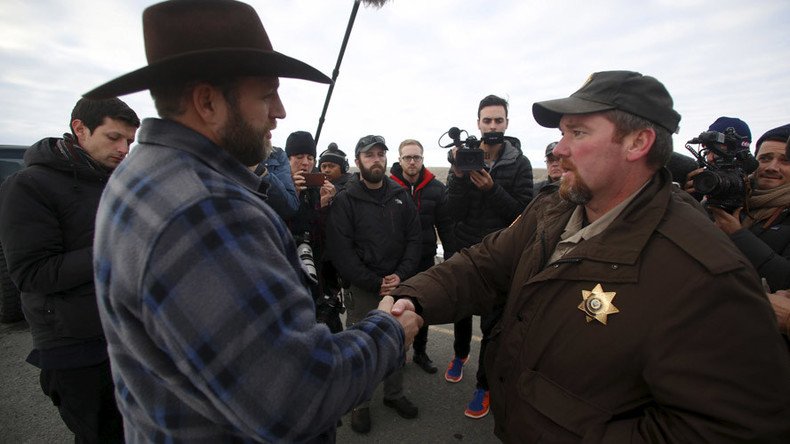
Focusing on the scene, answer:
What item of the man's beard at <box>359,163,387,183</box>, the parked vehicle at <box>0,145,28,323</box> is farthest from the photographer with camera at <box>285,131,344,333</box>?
the parked vehicle at <box>0,145,28,323</box>

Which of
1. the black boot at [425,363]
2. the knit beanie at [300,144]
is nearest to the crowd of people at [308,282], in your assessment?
the knit beanie at [300,144]

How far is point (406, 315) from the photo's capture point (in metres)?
1.69

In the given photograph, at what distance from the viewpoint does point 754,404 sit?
118 centimetres

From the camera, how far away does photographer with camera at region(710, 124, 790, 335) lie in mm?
2287

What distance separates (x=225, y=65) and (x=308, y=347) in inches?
32.4

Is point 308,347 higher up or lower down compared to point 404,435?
higher up

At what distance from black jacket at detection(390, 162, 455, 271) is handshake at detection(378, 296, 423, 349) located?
2.45 metres

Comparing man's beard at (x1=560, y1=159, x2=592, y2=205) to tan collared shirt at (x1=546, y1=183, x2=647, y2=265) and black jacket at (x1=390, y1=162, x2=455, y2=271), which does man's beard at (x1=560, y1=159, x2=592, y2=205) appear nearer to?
tan collared shirt at (x1=546, y1=183, x2=647, y2=265)

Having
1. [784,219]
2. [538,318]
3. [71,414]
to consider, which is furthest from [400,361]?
[784,219]

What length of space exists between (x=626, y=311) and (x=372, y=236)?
2.58 m

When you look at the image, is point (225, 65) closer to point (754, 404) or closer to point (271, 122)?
point (271, 122)

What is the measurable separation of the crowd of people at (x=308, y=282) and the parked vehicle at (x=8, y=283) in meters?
3.51

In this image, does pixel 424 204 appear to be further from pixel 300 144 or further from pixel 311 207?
pixel 300 144

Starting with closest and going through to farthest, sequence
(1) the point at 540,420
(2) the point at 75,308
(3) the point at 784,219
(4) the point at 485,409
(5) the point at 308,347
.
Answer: (5) the point at 308,347 → (1) the point at 540,420 → (2) the point at 75,308 → (3) the point at 784,219 → (4) the point at 485,409
